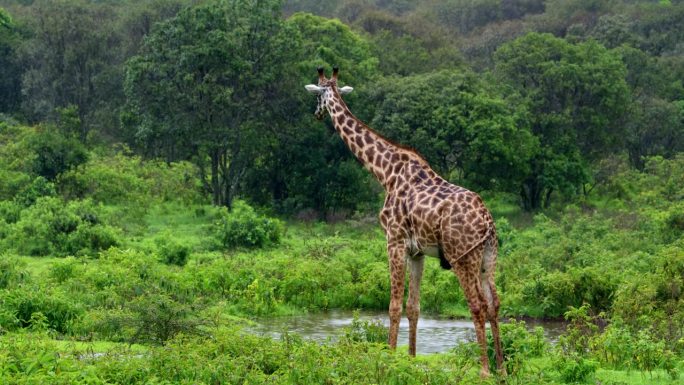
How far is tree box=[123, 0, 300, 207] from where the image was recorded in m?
31.3

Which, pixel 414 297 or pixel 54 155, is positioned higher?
pixel 414 297

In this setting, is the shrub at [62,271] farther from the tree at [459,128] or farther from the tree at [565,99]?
the tree at [565,99]

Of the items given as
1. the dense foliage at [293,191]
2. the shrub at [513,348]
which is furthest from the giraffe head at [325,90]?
the shrub at [513,348]

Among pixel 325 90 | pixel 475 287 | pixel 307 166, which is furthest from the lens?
pixel 307 166

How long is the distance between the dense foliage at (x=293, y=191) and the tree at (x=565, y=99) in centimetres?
9

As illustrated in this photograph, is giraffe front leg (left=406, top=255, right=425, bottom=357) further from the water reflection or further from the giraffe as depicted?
the water reflection

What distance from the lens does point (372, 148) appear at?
1413cm

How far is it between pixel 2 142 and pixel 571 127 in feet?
63.1

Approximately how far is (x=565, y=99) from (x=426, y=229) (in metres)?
25.4

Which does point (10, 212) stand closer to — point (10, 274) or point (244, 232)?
point (244, 232)

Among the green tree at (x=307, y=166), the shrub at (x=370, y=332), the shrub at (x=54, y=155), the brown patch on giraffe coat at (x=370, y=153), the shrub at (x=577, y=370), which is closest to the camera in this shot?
the shrub at (x=577, y=370)

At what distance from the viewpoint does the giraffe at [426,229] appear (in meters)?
12.2

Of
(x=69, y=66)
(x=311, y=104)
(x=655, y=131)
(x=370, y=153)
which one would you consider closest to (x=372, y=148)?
(x=370, y=153)

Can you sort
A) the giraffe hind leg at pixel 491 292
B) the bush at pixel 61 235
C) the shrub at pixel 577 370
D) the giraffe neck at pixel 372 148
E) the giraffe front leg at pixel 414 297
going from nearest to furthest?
the shrub at pixel 577 370 → the giraffe hind leg at pixel 491 292 → the giraffe front leg at pixel 414 297 → the giraffe neck at pixel 372 148 → the bush at pixel 61 235
